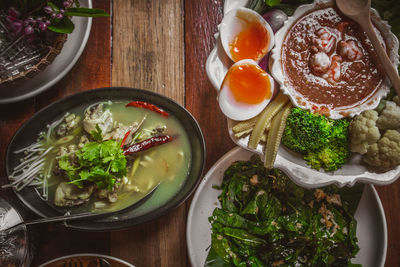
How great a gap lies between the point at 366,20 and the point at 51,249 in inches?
103

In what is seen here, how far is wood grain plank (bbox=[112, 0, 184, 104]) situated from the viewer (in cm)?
249

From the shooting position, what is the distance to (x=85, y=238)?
2432 mm

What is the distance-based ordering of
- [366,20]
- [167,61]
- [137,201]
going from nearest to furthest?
[366,20], [137,201], [167,61]

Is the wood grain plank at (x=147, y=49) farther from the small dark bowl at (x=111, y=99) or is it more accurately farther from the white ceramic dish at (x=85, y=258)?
the white ceramic dish at (x=85, y=258)

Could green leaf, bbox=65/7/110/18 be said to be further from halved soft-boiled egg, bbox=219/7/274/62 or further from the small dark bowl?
halved soft-boiled egg, bbox=219/7/274/62

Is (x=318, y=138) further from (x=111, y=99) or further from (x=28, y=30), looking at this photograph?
(x=28, y=30)

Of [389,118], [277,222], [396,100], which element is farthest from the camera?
[277,222]

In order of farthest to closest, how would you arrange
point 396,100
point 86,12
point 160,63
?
point 160,63 → point 396,100 → point 86,12

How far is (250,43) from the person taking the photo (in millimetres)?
2254

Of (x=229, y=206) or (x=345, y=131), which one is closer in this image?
(x=345, y=131)

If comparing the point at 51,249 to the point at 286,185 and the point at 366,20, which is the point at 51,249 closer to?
the point at 286,185

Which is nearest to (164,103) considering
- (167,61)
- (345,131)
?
(167,61)

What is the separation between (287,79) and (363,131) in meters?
0.56

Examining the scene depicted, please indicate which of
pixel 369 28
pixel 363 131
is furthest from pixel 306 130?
pixel 369 28
